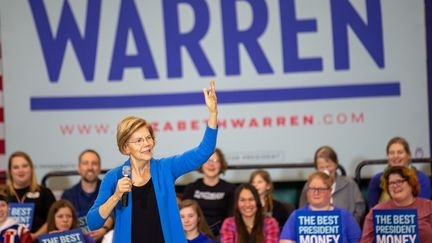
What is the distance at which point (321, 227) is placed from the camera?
539 centimetres

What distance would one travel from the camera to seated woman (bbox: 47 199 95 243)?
6129 mm

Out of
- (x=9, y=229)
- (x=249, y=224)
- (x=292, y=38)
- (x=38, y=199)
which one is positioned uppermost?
(x=292, y=38)

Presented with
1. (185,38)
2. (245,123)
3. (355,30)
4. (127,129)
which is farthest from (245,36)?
(127,129)

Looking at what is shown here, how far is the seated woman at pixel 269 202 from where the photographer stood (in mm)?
6488

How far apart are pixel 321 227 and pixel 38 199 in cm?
244

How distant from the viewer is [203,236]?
19.8 ft

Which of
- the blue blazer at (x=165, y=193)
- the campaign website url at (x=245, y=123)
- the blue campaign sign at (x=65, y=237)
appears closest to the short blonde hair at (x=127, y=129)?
the blue blazer at (x=165, y=193)

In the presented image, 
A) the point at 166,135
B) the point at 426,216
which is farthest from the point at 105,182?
the point at 166,135

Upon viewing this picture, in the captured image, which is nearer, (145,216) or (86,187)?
(145,216)

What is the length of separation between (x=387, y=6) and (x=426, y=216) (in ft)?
8.00

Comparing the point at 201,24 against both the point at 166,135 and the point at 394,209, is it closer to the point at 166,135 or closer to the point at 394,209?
the point at 166,135

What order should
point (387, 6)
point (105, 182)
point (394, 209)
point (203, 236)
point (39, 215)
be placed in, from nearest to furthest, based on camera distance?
point (105, 182), point (394, 209), point (203, 236), point (39, 215), point (387, 6)

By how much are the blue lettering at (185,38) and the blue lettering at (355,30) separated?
3.71ft

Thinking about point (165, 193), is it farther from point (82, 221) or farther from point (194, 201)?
point (82, 221)
